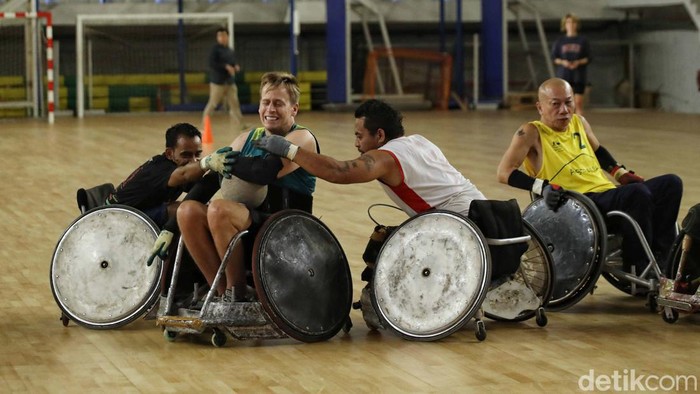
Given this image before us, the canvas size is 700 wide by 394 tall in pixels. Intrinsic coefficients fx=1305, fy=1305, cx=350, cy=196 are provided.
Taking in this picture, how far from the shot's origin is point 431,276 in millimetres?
5938

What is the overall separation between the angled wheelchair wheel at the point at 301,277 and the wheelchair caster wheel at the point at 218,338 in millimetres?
283

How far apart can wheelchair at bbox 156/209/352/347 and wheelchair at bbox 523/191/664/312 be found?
4.18 feet

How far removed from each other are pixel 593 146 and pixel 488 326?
167 cm

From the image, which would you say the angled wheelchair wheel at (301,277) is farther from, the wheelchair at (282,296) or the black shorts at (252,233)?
the black shorts at (252,233)

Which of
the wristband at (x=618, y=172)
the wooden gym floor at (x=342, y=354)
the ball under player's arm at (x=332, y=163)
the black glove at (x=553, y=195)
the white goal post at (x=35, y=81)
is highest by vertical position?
the white goal post at (x=35, y=81)

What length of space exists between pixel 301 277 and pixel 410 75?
2362 centimetres

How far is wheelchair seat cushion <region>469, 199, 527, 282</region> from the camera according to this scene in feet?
20.0

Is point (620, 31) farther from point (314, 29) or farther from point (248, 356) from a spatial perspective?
point (248, 356)

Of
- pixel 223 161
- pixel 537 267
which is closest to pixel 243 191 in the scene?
pixel 223 161

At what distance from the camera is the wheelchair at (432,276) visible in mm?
5891

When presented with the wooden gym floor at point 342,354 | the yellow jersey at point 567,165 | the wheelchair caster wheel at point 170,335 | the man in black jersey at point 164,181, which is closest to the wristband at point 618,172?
the yellow jersey at point 567,165

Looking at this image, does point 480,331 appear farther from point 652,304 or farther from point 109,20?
point 109,20

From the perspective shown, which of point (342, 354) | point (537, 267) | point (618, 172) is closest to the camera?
point (342, 354)

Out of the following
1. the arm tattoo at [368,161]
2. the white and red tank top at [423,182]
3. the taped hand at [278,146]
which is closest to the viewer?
the taped hand at [278,146]
